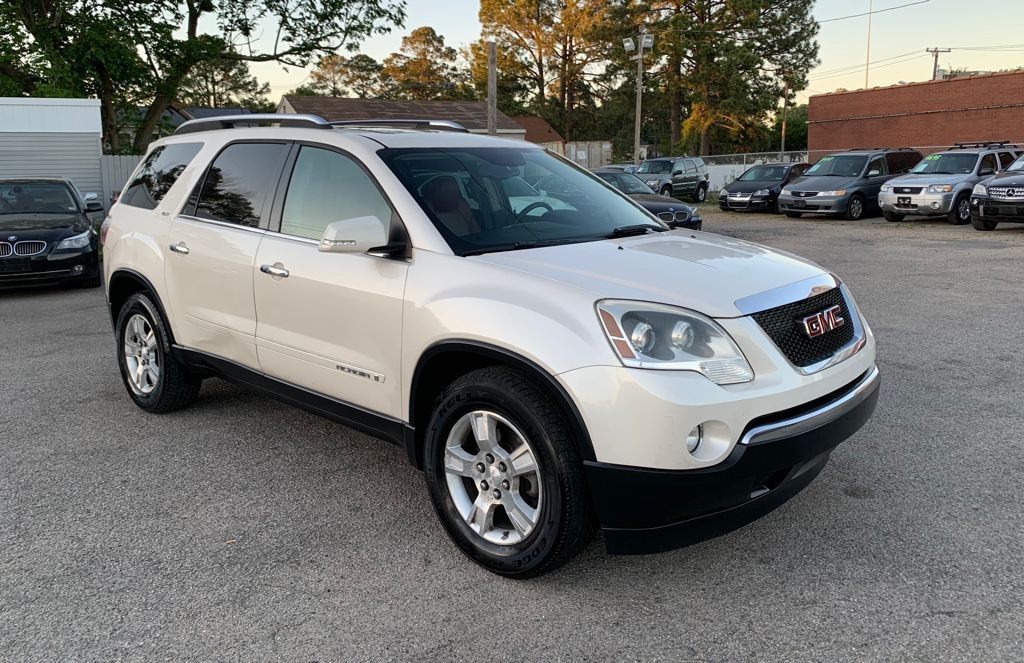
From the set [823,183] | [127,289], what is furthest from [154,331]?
[823,183]

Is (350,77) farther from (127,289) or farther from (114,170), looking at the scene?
(127,289)

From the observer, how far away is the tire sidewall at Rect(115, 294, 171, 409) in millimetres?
5078

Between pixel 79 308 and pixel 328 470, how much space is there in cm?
668

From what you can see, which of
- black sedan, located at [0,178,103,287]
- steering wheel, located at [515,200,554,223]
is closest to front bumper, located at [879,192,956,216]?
black sedan, located at [0,178,103,287]

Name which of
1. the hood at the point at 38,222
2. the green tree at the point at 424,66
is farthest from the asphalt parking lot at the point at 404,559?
the green tree at the point at 424,66

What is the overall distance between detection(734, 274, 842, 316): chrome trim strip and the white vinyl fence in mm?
18108

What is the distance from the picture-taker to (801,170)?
25406 millimetres

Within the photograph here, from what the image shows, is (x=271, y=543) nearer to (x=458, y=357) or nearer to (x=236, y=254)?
(x=458, y=357)

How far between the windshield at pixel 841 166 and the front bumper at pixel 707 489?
20171mm

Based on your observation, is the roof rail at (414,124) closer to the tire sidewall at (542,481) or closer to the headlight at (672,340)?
the tire sidewall at (542,481)

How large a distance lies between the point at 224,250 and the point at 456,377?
1742mm

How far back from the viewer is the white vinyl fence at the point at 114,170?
18.4 meters

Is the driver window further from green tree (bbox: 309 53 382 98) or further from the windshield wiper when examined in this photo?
green tree (bbox: 309 53 382 98)

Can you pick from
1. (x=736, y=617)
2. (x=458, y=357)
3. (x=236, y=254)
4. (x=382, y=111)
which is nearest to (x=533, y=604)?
(x=736, y=617)
